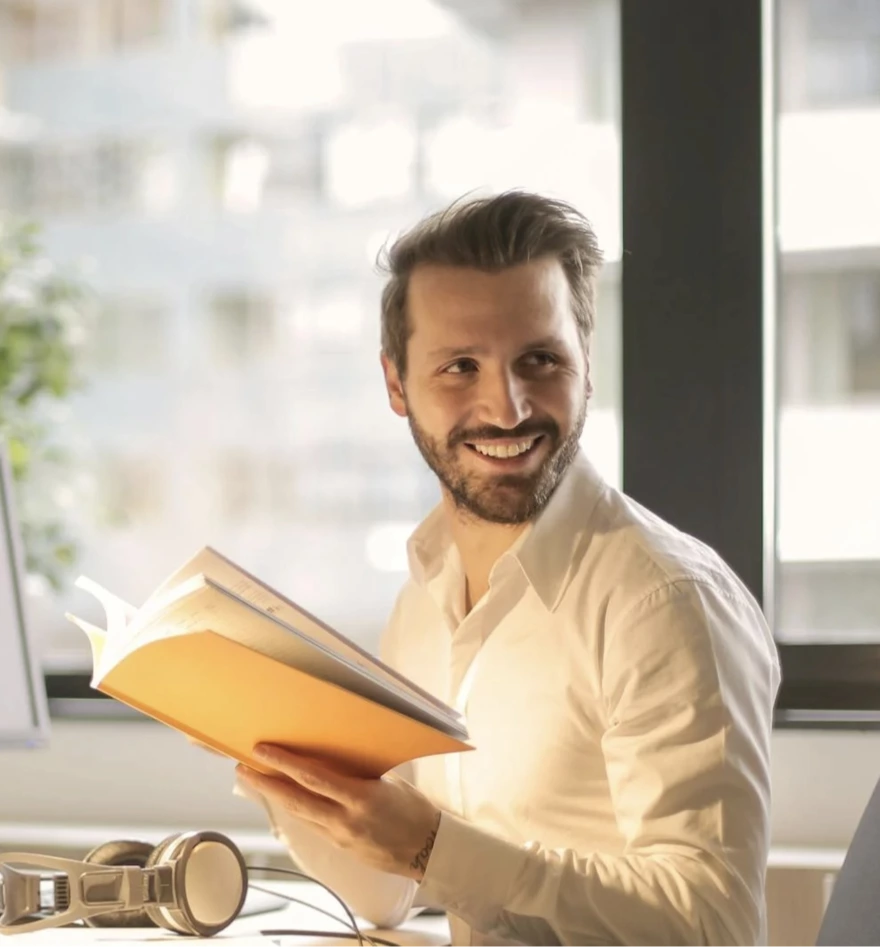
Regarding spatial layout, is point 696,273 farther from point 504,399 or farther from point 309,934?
point 309,934

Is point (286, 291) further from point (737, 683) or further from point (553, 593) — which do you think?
point (737, 683)

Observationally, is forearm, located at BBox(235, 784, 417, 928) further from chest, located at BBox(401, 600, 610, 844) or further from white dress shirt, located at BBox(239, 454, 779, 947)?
chest, located at BBox(401, 600, 610, 844)

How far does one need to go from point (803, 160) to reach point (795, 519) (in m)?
0.59

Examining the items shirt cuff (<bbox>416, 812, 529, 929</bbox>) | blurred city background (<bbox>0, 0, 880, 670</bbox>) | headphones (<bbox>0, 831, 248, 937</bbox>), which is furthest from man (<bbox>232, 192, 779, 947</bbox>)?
blurred city background (<bbox>0, 0, 880, 670</bbox>)

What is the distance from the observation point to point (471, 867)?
53.6 inches

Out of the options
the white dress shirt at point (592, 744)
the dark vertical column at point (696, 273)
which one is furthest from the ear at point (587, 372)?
the dark vertical column at point (696, 273)

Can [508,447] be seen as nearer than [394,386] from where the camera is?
Yes

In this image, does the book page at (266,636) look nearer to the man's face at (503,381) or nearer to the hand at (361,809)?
the hand at (361,809)

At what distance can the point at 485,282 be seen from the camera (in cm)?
168

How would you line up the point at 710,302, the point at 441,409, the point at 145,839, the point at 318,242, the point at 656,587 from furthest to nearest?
the point at 318,242
the point at 710,302
the point at 145,839
the point at 441,409
the point at 656,587

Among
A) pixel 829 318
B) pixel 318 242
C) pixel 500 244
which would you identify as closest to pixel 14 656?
pixel 500 244

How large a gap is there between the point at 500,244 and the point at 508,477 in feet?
Answer: 0.91

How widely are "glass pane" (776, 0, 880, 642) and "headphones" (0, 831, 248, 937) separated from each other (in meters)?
1.11

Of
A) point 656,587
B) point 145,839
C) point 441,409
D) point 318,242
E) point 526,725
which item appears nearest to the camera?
point 656,587
